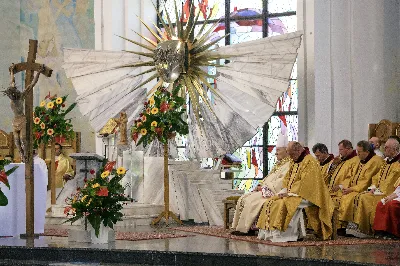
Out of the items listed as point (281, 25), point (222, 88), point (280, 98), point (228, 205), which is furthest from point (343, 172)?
point (281, 25)

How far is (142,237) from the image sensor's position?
12.3 m

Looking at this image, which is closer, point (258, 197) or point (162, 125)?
point (258, 197)

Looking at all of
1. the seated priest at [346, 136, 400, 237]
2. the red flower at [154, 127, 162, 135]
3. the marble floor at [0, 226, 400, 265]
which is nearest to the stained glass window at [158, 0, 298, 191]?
the red flower at [154, 127, 162, 135]

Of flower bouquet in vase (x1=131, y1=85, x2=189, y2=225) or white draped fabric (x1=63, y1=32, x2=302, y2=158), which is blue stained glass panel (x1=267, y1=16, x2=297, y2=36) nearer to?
Result: white draped fabric (x1=63, y1=32, x2=302, y2=158)

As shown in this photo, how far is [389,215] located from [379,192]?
27.1 inches

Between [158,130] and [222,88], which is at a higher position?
[222,88]

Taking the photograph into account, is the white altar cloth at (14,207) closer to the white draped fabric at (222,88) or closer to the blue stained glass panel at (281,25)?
the white draped fabric at (222,88)

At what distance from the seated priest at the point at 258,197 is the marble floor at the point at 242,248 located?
574 mm

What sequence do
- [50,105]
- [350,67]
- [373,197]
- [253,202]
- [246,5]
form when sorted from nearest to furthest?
[373,197] → [253,202] → [350,67] → [50,105] → [246,5]

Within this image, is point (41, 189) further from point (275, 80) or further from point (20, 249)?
point (275, 80)

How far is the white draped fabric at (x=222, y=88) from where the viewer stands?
1553 cm

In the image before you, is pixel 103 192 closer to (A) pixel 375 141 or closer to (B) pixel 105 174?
(B) pixel 105 174

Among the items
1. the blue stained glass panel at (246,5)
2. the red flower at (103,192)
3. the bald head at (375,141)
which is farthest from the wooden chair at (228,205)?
the blue stained glass panel at (246,5)

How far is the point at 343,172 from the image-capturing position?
13.4 metres
